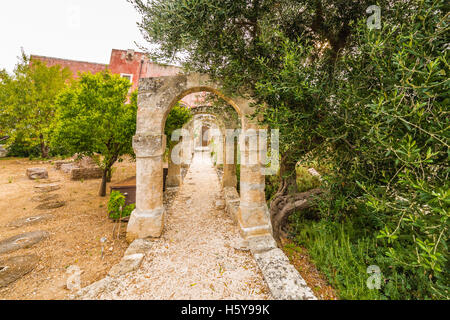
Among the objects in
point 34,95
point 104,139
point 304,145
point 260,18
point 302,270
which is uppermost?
point 34,95

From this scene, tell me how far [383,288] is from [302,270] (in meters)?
1.27

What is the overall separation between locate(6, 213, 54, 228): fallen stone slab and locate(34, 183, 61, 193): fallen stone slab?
11.4ft

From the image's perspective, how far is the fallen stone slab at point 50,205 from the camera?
22.0 ft

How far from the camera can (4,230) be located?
202 inches

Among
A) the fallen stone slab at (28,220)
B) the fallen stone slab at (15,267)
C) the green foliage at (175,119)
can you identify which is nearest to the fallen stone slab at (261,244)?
the fallen stone slab at (15,267)

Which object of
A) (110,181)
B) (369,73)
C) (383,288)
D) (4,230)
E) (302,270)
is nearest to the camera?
(369,73)

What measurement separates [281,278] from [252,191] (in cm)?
174

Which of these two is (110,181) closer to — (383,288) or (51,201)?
(51,201)

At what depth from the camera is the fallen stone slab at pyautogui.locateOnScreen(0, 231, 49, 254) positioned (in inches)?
169

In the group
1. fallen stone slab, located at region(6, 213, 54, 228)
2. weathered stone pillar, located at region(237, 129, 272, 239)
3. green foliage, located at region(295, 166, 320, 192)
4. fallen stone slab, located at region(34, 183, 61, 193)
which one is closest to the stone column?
weathered stone pillar, located at region(237, 129, 272, 239)

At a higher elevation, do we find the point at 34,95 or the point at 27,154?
the point at 34,95

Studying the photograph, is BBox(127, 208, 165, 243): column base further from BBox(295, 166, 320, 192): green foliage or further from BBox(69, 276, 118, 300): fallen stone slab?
BBox(295, 166, 320, 192): green foliage
